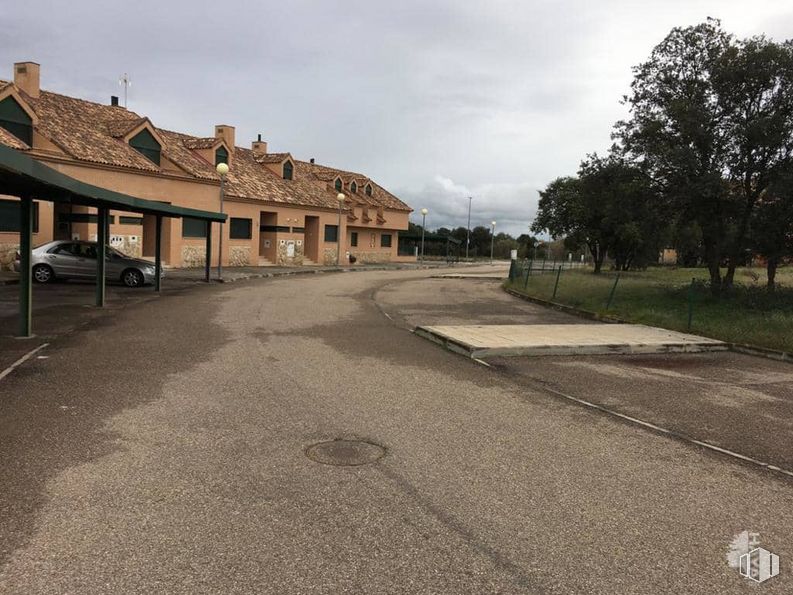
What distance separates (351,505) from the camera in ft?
14.2

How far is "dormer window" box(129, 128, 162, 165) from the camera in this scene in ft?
99.6

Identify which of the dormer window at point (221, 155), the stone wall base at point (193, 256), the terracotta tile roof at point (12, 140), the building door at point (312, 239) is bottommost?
the stone wall base at point (193, 256)

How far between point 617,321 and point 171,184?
2307cm

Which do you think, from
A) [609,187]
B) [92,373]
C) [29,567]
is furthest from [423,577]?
[609,187]

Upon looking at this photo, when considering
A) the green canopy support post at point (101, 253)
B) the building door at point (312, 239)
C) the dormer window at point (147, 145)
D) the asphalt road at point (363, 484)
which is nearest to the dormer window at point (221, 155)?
the dormer window at point (147, 145)

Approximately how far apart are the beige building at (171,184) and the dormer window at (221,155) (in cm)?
6

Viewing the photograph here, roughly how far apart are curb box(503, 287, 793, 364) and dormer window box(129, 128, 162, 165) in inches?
721

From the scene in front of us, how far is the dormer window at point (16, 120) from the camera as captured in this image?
23.7 meters

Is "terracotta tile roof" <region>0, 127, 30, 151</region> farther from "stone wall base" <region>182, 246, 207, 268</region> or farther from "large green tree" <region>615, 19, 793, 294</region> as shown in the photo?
"large green tree" <region>615, 19, 793, 294</region>

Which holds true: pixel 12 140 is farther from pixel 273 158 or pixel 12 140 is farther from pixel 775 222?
pixel 775 222

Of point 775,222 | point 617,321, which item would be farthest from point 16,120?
point 775,222

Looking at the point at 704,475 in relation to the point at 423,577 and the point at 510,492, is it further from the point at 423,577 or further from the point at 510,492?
the point at 423,577

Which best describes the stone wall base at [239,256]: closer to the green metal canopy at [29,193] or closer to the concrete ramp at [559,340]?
the green metal canopy at [29,193]

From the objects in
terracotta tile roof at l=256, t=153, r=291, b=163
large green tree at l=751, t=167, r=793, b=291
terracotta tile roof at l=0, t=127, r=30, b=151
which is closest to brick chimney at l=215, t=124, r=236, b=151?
terracotta tile roof at l=256, t=153, r=291, b=163
